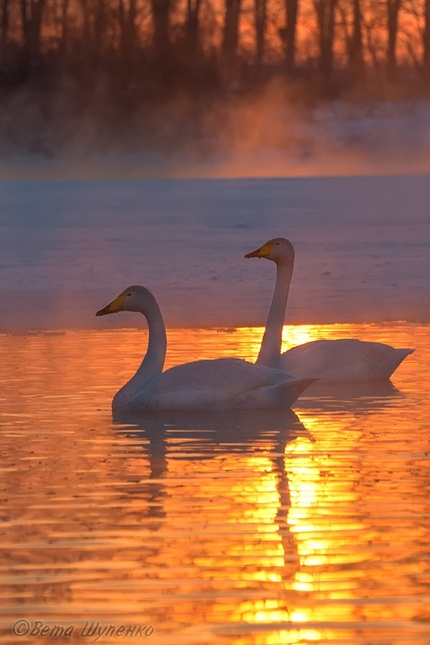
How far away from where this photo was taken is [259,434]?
9.20m

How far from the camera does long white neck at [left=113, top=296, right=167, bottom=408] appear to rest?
9945mm

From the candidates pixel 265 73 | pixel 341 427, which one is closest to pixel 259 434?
pixel 341 427

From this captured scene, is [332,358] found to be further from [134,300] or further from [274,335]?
[134,300]

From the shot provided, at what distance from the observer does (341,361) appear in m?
11.3

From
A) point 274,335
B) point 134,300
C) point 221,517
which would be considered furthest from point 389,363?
point 221,517

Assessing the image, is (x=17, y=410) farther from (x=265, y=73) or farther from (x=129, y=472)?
(x=265, y=73)

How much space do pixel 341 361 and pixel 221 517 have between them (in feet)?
14.6

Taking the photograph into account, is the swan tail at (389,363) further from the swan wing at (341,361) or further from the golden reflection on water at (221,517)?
the golden reflection on water at (221,517)

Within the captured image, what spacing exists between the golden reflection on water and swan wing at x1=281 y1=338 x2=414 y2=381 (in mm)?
309
